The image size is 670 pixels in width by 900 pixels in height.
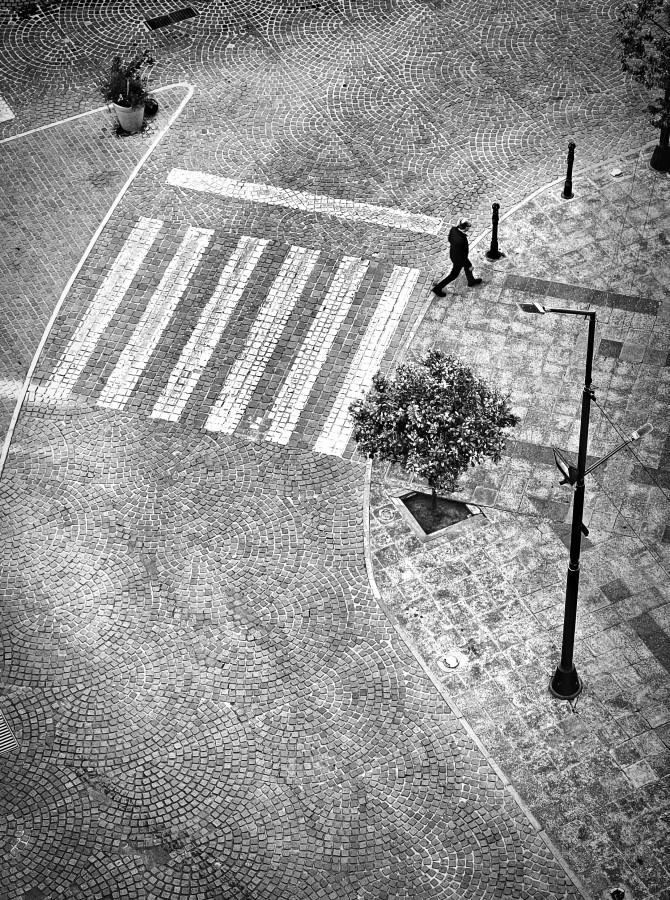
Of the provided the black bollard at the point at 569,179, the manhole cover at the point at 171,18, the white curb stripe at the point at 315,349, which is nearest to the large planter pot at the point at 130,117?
the manhole cover at the point at 171,18

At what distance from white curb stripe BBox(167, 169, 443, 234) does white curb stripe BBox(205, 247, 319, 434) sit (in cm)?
151

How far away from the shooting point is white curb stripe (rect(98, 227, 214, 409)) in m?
25.9

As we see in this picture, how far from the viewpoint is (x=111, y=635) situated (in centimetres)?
2217

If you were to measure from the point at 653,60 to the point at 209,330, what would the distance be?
1185cm

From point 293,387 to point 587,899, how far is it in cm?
1177

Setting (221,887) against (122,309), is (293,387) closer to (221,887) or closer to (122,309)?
(122,309)

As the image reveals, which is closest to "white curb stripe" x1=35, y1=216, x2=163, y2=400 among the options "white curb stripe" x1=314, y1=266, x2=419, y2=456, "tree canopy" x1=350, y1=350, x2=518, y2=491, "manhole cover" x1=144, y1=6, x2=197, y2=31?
"white curb stripe" x1=314, y1=266, x2=419, y2=456

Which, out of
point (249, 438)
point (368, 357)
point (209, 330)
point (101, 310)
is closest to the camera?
point (249, 438)

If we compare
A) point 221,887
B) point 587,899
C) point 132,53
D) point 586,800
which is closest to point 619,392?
point 586,800

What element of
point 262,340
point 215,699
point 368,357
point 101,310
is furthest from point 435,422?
Result: point 101,310

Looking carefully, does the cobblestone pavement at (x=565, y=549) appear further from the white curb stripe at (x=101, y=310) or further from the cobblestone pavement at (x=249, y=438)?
the white curb stripe at (x=101, y=310)

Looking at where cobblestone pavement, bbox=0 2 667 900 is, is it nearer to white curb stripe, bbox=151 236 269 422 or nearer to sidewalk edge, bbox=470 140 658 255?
white curb stripe, bbox=151 236 269 422

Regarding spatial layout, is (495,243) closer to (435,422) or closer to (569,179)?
(569,179)

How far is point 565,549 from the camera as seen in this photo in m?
23.0
